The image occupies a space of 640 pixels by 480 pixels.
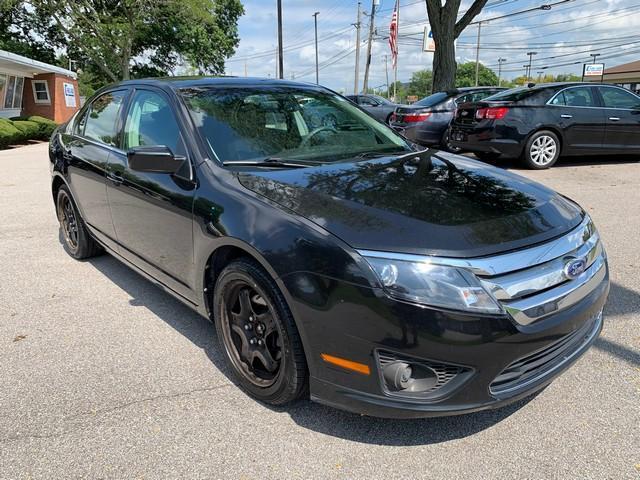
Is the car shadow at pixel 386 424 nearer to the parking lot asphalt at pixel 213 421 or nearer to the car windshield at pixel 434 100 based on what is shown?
the parking lot asphalt at pixel 213 421

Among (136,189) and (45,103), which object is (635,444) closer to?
(136,189)

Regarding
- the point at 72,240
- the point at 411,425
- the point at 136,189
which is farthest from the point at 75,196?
the point at 411,425

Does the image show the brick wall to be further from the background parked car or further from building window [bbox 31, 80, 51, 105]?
the background parked car

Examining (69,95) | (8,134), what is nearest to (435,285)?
(8,134)

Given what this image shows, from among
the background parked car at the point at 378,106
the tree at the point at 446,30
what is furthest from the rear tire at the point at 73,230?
the tree at the point at 446,30

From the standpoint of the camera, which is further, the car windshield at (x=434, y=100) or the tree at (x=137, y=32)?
the tree at (x=137, y=32)

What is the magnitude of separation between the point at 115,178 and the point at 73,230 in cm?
161

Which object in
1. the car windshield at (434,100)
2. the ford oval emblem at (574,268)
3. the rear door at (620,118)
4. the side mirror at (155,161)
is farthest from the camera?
the car windshield at (434,100)

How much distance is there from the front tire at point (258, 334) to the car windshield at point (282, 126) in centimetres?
79

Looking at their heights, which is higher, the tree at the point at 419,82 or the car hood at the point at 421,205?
the tree at the point at 419,82

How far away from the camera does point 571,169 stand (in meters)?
9.23

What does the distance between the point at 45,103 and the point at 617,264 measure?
1143 inches

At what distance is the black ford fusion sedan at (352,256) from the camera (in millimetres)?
1994

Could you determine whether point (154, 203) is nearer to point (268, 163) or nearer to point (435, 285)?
point (268, 163)
